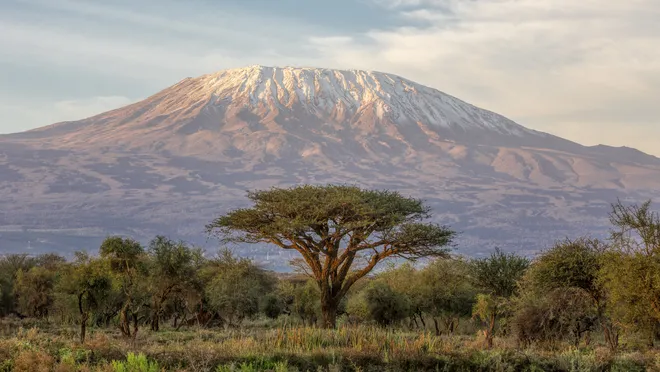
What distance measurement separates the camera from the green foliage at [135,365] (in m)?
17.7

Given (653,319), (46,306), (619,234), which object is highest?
(619,234)

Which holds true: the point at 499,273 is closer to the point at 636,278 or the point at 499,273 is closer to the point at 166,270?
the point at 636,278

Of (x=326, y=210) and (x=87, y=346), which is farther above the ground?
(x=326, y=210)

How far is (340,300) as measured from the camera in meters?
45.8

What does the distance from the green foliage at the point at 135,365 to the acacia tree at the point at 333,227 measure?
1934 cm

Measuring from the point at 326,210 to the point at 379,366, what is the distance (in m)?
19.3

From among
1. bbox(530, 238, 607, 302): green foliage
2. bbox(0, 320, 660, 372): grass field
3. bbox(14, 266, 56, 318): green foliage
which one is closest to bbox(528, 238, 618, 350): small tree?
bbox(530, 238, 607, 302): green foliage

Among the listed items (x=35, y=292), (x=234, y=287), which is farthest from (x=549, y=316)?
(x=35, y=292)

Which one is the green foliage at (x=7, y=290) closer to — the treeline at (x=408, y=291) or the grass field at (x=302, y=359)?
the treeline at (x=408, y=291)

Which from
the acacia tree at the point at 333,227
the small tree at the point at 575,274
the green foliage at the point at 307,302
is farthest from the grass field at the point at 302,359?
the green foliage at the point at 307,302

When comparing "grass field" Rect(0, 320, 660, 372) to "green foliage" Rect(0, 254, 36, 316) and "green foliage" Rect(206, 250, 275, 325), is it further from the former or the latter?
"green foliage" Rect(0, 254, 36, 316)

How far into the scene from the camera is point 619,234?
101ft

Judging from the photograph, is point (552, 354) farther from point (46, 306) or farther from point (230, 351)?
point (46, 306)

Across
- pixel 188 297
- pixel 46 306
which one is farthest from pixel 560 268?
pixel 46 306
